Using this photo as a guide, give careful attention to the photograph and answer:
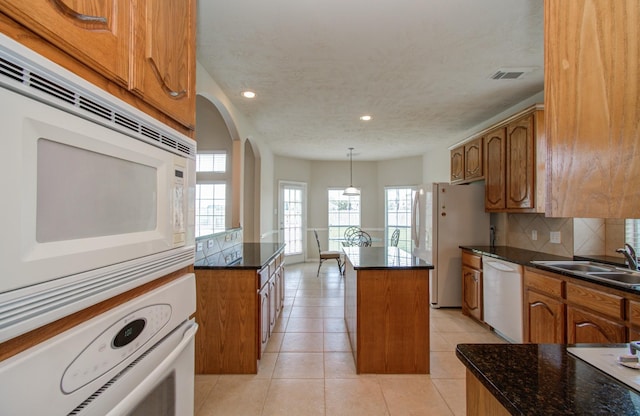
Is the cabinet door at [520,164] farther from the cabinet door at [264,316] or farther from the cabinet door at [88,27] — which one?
the cabinet door at [88,27]

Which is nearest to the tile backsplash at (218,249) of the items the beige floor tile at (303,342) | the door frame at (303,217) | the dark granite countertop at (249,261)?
the dark granite countertop at (249,261)

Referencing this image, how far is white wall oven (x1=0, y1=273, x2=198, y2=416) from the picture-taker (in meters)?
0.45

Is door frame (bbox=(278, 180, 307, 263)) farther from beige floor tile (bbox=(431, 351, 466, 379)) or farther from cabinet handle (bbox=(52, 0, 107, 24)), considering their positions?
cabinet handle (bbox=(52, 0, 107, 24))

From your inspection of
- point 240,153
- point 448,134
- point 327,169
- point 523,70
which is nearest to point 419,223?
point 448,134

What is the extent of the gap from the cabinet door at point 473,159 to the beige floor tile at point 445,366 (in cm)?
228

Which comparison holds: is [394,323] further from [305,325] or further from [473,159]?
[473,159]

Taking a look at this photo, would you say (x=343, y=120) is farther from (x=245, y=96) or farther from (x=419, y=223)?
(x=419, y=223)

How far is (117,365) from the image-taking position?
643 mm

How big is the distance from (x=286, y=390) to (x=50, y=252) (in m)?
2.16

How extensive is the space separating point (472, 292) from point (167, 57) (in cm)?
386

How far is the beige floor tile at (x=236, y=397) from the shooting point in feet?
6.50

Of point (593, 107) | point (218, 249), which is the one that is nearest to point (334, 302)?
point (218, 249)

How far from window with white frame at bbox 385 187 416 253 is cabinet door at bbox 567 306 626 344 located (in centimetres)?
475

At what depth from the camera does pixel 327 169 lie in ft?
25.2
